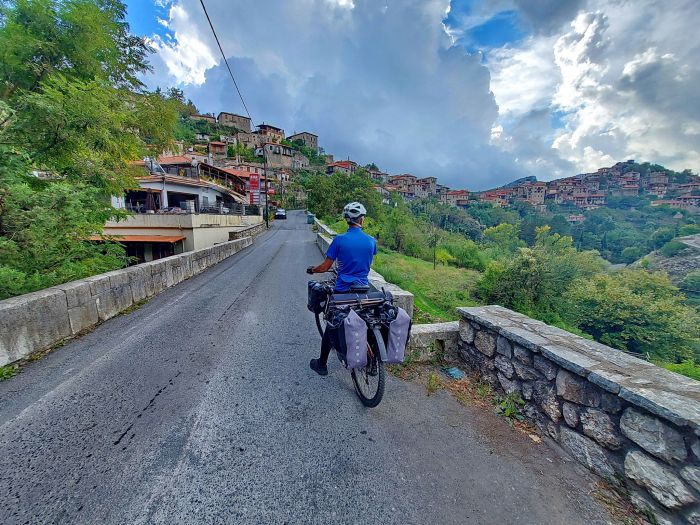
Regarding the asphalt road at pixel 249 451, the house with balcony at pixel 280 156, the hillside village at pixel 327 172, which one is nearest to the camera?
the asphalt road at pixel 249 451

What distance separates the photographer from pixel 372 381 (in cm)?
279

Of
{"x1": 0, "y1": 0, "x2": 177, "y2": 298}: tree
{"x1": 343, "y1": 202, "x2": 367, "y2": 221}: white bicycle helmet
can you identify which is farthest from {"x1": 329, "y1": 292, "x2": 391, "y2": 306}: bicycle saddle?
{"x1": 0, "y1": 0, "x2": 177, "y2": 298}: tree

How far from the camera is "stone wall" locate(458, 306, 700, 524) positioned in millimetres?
1546

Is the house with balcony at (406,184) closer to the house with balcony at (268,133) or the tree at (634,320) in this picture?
the house with balcony at (268,133)

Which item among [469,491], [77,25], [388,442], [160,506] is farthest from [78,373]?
[77,25]

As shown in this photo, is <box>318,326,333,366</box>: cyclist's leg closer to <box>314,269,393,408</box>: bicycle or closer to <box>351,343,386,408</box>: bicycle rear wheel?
<box>314,269,393,408</box>: bicycle

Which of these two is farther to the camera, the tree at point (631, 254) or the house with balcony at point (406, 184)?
the house with balcony at point (406, 184)

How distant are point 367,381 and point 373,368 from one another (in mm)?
167

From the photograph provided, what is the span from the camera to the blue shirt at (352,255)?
2.98m

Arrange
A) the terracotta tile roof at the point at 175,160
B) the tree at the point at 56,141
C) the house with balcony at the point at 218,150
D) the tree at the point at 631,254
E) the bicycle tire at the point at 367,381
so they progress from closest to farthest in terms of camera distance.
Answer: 1. the bicycle tire at the point at 367,381
2. the tree at the point at 56,141
3. the terracotta tile roof at the point at 175,160
4. the tree at the point at 631,254
5. the house with balcony at the point at 218,150

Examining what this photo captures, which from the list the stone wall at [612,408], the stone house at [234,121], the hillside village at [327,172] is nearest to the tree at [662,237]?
the hillside village at [327,172]

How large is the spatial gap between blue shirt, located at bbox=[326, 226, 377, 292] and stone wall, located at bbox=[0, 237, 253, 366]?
3.69m

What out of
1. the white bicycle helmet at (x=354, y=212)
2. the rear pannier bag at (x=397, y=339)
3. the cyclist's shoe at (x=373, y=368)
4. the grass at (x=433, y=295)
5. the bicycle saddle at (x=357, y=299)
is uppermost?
the white bicycle helmet at (x=354, y=212)

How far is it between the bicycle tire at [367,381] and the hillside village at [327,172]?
28.9 meters
